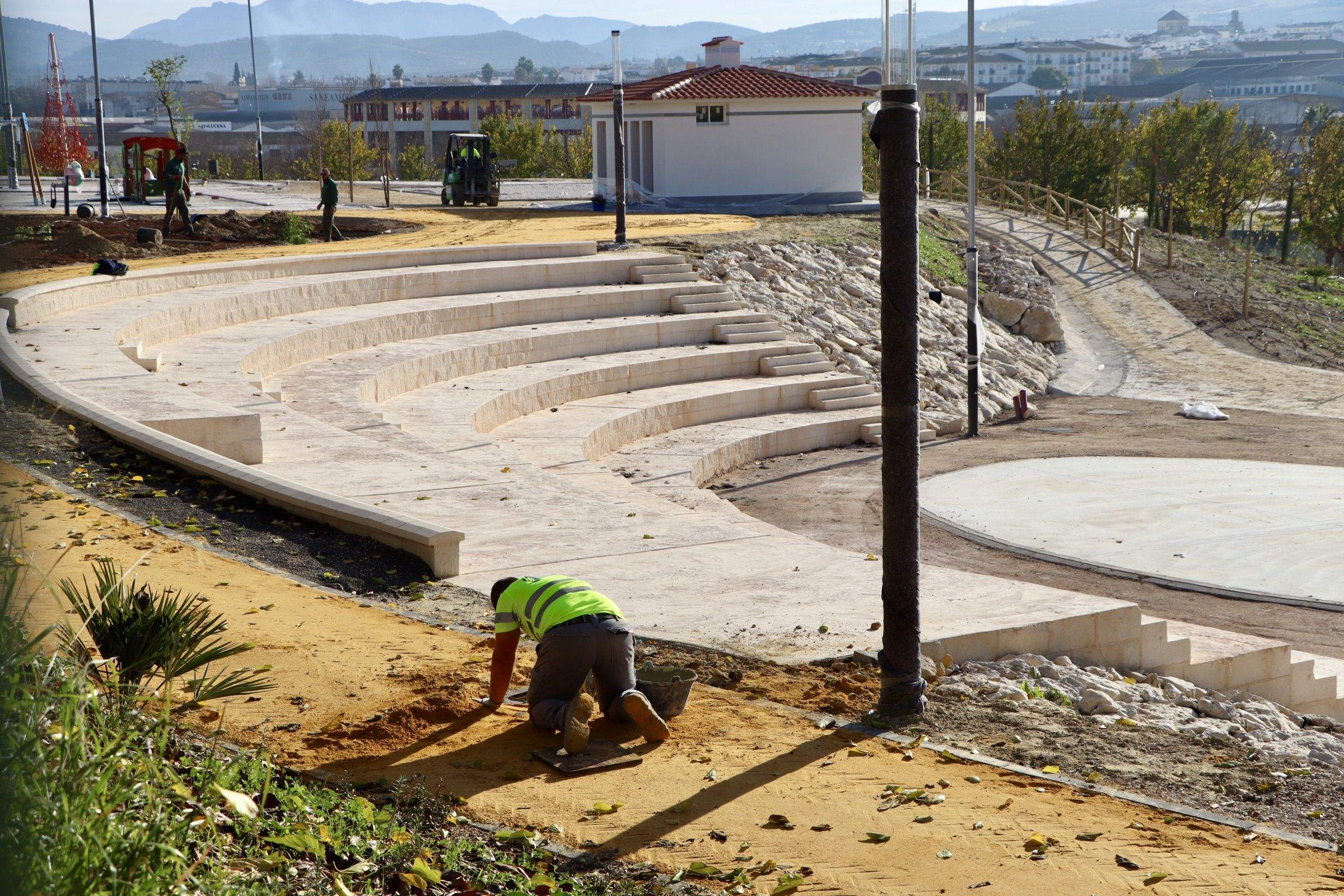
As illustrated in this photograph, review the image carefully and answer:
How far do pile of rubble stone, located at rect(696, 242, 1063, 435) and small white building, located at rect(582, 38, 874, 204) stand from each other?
972 cm

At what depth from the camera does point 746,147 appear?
3806 cm

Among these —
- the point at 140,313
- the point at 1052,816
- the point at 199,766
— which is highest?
the point at 140,313

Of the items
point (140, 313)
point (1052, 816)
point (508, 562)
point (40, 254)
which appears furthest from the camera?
point (40, 254)

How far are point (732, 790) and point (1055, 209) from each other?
44.2 meters

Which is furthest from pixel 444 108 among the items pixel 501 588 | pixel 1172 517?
pixel 501 588

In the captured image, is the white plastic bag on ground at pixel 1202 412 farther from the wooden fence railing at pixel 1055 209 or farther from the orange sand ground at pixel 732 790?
the orange sand ground at pixel 732 790

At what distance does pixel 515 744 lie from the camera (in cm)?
633

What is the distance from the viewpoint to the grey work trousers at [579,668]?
248 inches

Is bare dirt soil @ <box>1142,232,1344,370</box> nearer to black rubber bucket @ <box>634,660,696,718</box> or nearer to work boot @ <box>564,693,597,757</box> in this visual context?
black rubber bucket @ <box>634,660,696,718</box>

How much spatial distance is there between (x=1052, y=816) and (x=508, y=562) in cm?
527

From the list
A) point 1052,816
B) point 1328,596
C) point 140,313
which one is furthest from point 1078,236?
point 1052,816

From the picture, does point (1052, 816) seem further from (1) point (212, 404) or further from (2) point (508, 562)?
(1) point (212, 404)

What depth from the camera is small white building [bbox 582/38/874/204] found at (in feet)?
123

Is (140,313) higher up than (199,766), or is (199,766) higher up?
(140,313)
